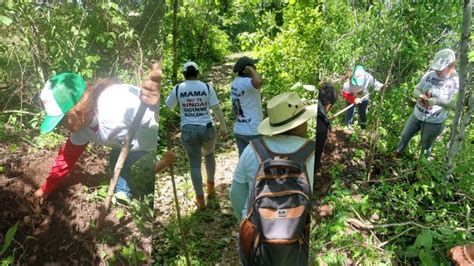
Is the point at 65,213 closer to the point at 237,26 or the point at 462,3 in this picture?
the point at 237,26

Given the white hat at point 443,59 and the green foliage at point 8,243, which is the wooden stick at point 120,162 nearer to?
the green foliage at point 8,243

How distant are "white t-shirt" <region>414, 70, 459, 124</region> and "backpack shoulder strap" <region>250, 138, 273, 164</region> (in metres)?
1.39

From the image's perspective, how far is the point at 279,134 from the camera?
1425 mm

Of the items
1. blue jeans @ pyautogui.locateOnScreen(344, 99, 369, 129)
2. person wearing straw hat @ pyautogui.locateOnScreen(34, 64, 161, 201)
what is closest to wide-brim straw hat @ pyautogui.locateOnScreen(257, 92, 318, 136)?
person wearing straw hat @ pyautogui.locateOnScreen(34, 64, 161, 201)

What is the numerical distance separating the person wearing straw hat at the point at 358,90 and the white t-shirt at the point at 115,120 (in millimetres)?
1307

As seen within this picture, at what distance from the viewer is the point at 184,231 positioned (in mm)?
1512

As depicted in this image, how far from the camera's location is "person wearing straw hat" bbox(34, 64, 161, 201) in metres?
1.20

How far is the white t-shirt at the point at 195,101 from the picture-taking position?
146 cm

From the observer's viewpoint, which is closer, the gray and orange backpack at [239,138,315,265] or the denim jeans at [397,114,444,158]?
the gray and orange backpack at [239,138,315,265]

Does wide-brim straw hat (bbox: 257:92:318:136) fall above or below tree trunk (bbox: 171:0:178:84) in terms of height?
below

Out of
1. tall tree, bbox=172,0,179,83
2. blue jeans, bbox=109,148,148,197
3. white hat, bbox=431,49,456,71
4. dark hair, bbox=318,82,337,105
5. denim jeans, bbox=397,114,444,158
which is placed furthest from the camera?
denim jeans, bbox=397,114,444,158

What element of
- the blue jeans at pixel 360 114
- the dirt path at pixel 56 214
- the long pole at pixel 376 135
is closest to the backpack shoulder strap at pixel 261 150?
the dirt path at pixel 56 214

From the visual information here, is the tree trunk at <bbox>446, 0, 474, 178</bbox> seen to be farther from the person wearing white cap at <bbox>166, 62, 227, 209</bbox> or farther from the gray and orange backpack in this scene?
the person wearing white cap at <bbox>166, 62, 227, 209</bbox>

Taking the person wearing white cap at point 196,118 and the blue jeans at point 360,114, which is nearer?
the person wearing white cap at point 196,118
